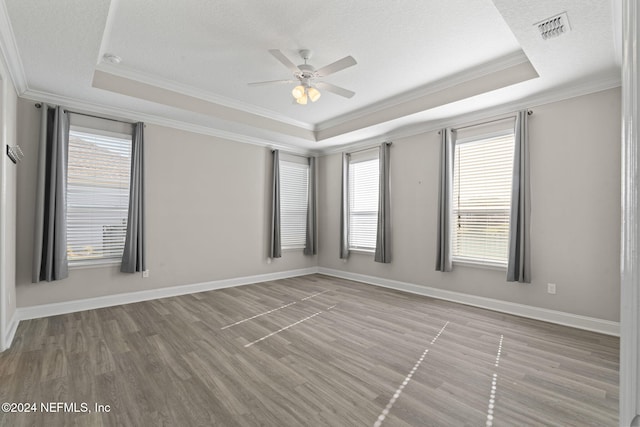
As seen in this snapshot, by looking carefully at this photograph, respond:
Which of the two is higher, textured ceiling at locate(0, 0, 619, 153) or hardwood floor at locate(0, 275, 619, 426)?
textured ceiling at locate(0, 0, 619, 153)

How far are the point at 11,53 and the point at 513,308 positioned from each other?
19.9 ft

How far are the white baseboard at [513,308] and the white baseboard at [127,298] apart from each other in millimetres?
2221

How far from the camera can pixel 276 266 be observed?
20.3ft

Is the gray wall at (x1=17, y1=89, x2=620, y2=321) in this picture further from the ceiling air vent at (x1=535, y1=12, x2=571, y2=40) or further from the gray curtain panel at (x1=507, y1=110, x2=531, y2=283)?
the ceiling air vent at (x1=535, y1=12, x2=571, y2=40)

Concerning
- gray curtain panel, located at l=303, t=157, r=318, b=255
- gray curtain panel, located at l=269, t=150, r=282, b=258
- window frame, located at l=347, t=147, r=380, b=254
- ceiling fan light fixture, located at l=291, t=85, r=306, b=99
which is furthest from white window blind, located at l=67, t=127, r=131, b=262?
window frame, located at l=347, t=147, r=380, b=254

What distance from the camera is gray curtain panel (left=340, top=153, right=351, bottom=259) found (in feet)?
20.3

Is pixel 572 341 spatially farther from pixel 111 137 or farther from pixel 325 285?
pixel 111 137

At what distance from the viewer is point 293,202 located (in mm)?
6520

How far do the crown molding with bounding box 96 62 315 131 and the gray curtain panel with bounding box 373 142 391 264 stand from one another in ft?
5.47

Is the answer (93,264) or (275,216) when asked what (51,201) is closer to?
(93,264)

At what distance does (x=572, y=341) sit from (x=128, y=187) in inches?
224

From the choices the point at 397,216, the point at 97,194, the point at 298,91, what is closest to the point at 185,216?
the point at 97,194

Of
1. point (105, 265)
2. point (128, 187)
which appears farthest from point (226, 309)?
point (128, 187)

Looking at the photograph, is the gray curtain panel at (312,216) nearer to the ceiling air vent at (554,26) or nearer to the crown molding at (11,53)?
the crown molding at (11,53)
